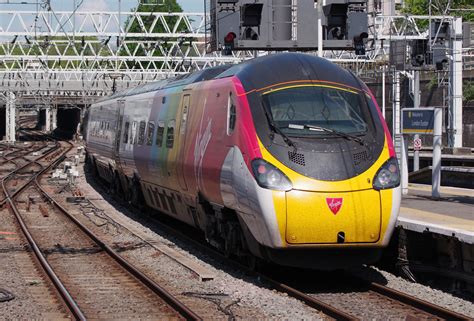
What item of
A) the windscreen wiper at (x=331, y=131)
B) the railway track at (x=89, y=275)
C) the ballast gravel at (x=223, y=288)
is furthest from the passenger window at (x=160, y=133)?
the windscreen wiper at (x=331, y=131)

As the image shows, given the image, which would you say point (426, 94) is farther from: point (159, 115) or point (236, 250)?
point (236, 250)

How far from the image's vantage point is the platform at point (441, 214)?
11.6 meters

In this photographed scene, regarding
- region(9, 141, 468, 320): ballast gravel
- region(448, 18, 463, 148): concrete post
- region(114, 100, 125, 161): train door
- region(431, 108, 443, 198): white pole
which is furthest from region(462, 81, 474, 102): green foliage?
region(9, 141, 468, 320): ballast gravel

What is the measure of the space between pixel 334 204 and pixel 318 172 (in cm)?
44

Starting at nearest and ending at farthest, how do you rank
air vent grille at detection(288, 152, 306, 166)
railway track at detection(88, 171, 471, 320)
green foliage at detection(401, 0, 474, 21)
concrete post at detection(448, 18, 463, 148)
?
railway track at detection(88, 171, 471, 320) < air vent grille at detection(288, 152, 306, 166) < concrete post at detection(448, 18, 463, 148) < green foliage at detection(401, 0, 474, 21)

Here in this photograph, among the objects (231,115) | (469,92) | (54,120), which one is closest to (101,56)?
(469,92)

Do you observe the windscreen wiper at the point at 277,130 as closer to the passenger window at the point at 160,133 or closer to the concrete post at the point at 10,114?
the passenger window at the point at 160,133

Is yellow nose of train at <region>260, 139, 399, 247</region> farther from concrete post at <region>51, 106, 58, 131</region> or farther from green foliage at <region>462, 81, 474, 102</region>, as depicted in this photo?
concrete post at <region>51, 106, 58, 131</region>

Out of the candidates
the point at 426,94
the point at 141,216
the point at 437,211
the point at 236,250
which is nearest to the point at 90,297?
the point at 236,250

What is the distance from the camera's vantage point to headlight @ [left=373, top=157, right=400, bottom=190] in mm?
11180

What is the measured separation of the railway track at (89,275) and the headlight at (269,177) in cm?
175

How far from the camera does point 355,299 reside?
35.1ft

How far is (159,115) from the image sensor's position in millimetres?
17438

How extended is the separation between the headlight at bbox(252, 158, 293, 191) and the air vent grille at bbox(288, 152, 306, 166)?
252 mm
